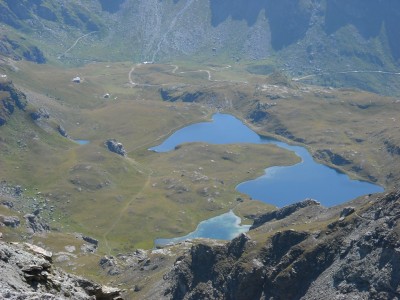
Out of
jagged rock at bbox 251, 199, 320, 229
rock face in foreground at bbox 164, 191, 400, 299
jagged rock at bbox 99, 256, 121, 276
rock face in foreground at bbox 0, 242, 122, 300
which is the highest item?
rock face in foreground at bbox 0, 242, 122, 300

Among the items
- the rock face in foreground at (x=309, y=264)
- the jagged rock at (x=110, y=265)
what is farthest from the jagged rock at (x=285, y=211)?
the jagged rock at (x=110, y=265)

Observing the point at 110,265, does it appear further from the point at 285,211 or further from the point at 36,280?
the point at 36,280

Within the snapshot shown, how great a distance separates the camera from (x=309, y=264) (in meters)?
112

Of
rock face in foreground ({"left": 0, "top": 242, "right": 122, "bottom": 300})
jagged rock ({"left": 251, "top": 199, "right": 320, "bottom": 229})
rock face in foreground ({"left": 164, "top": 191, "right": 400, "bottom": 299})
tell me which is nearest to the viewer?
rock face in foreground ({"left": 0, "top": 242, "right": 122, "bottom": 300})

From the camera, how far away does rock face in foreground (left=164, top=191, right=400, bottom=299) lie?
3917 inches

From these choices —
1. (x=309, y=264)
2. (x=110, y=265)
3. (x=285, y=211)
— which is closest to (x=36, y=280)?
(x=309, y=264)

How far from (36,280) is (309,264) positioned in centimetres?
7937

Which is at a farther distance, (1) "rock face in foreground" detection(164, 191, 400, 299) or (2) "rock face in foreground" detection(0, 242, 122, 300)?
(1) "rock face in foreground" detection(164, 191, 400, 299)

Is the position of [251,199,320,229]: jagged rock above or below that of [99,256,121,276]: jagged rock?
above

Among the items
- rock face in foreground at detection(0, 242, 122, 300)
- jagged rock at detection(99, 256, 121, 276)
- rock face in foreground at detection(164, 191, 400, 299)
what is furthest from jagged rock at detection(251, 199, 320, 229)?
rock face in foreground at detection(0, 242, 122, 300)

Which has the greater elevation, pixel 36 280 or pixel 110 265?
pixel 36 280

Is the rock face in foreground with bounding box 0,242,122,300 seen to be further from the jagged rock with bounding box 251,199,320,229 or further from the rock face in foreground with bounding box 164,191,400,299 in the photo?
the jagged rock with bounding box 251,199,320,229

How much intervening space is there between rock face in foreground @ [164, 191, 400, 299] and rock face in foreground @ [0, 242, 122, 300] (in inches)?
2486

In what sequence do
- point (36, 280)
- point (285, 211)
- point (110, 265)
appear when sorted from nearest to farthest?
point (36, 280)
point (285, 211)
point (110, 265)
